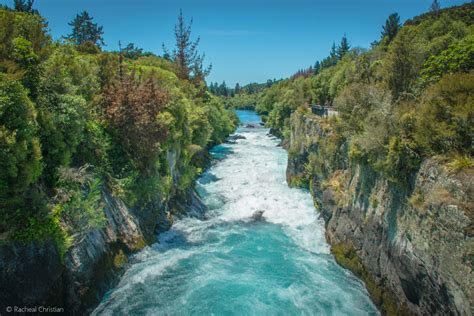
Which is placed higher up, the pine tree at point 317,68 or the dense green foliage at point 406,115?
the pine tree at point 317,68

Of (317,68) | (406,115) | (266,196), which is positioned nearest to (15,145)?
(406,115)

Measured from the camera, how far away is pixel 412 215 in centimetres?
1320

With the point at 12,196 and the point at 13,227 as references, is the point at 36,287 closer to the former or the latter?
the point at 13,227

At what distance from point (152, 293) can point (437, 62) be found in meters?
18.7

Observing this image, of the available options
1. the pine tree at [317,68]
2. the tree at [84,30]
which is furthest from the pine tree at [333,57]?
the tree at [84,30]

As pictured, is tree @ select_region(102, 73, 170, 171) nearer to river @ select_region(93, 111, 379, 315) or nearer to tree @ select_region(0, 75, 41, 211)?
river @ select_region(93, 111, 379, 315)

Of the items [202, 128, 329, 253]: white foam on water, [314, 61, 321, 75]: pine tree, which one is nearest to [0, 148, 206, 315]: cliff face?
[202, 128, 329, 253]: white foam on water

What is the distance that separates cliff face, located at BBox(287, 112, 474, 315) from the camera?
34.2 feet

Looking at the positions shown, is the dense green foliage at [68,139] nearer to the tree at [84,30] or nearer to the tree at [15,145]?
the tree at [15,145]

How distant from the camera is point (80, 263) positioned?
45.1 ft

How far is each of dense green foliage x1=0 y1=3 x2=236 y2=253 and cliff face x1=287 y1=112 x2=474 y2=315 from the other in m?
11.6

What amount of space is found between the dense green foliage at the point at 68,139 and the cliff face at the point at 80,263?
A: 1.59 feet

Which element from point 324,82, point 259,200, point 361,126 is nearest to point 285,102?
point 324,82

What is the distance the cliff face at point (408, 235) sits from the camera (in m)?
10.4
